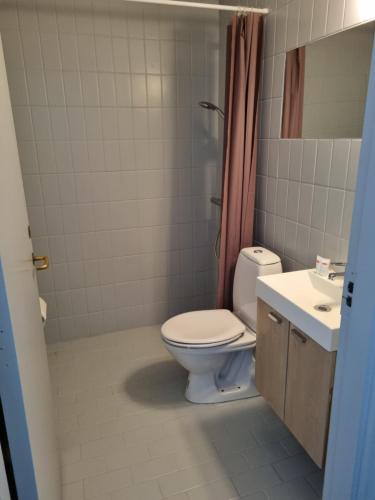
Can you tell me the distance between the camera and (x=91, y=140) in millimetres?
2395

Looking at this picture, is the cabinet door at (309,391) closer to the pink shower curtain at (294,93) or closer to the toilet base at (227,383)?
the toilet base at (227,383)

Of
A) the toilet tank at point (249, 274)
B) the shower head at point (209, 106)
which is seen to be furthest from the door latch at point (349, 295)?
the shower head at point (209, 106)

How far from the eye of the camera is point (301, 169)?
187cm

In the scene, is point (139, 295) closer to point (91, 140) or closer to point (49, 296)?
point (49, 296)

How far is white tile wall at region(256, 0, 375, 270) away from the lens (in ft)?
5.20

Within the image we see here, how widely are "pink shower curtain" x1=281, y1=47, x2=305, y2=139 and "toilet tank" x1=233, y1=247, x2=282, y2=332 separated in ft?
2.07

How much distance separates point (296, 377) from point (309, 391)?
83 millimetres

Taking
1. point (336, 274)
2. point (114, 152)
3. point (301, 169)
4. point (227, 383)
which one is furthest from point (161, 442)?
point (114, 152)

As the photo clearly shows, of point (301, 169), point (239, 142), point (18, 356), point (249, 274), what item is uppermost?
point (239, 142)

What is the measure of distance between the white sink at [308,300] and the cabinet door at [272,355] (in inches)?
2.5

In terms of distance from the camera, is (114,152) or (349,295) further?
(114,152)

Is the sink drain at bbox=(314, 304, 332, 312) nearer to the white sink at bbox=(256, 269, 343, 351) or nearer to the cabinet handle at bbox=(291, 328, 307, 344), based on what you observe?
the white sink at bbox=(256, 269, 343, 351)

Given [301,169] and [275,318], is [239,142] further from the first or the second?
[275,318]

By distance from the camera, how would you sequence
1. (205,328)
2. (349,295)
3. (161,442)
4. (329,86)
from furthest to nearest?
(205,328)
(161,442)
(329,86)
(349,295)
